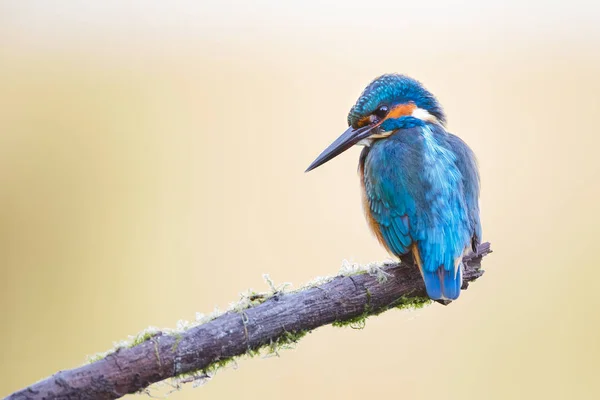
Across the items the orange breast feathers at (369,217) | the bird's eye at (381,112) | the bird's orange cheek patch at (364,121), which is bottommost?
the orange breast feathers at (369,217)

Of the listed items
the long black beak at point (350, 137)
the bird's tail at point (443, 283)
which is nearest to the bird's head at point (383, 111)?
the long black beak at point (350, 137)

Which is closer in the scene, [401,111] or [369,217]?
[369,217]

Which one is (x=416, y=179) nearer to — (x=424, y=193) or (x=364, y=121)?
(x=424, y=193)

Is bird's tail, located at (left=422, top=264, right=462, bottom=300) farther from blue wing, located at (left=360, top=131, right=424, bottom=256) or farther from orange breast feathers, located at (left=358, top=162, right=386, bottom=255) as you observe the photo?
orange breast feathers, located at (left=358, top=162, right=386, bottom=255)

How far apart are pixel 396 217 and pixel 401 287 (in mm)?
284

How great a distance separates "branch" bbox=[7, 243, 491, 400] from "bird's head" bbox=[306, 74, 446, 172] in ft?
2.40

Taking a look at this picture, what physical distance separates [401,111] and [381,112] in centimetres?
8

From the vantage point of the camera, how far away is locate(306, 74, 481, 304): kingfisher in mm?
2355

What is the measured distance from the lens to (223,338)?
6.08 ft

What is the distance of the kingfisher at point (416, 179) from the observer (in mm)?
2355

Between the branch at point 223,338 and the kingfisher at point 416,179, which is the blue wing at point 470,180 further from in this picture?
the branch at point 223,338

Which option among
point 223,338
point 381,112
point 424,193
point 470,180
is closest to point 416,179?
point 424,193

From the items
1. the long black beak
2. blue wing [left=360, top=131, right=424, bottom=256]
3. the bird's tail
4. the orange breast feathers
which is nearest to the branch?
the bird's tail

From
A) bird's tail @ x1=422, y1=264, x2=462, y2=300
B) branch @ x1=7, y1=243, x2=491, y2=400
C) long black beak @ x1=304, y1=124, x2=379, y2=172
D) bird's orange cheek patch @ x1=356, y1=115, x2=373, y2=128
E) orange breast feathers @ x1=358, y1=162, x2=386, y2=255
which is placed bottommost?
bird's tail @ x1=422, y1=264, x2=462, y2=300
